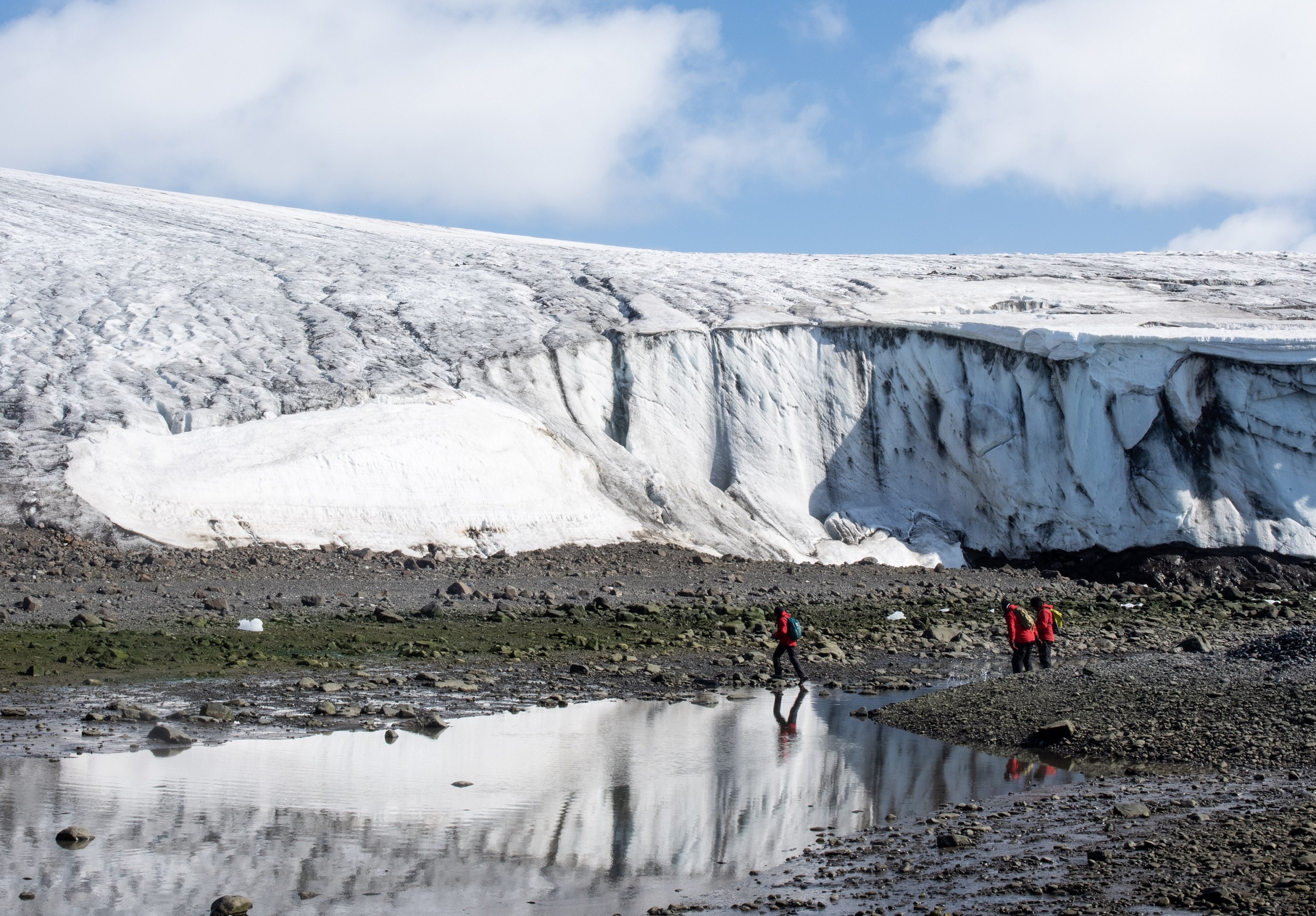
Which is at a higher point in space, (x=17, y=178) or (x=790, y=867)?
(x=17, y=178)

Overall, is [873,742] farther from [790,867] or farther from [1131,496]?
[1131,496]

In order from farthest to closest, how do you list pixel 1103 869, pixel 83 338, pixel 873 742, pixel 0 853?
pixel 83 338 → pixel 873 742 → pixel 0 853 → pixel 1103 869

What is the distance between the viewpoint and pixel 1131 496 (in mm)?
23422

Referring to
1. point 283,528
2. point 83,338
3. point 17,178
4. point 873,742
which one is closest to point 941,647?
point 873,742

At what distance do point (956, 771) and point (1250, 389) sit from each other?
1719 cm

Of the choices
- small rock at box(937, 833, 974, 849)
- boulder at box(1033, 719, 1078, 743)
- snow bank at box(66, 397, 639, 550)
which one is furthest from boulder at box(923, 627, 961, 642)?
small rock at box(937, 833, 974, 849)

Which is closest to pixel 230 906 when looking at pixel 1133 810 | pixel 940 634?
pixel 1133 810

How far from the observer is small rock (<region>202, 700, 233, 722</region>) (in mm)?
10336

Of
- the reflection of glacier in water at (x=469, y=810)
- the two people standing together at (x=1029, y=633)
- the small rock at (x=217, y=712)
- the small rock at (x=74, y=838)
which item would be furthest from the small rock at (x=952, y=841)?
the small rock at (x=217, y=712)

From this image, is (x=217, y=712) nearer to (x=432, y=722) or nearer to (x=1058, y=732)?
(x=432, y=722)

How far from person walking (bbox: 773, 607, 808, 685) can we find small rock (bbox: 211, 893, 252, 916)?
7531mm

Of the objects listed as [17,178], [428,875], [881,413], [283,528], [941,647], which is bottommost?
[428,875]

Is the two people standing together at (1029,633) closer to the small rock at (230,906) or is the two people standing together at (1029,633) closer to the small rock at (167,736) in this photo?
the small rock at (167,736)

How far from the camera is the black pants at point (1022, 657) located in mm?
12914
